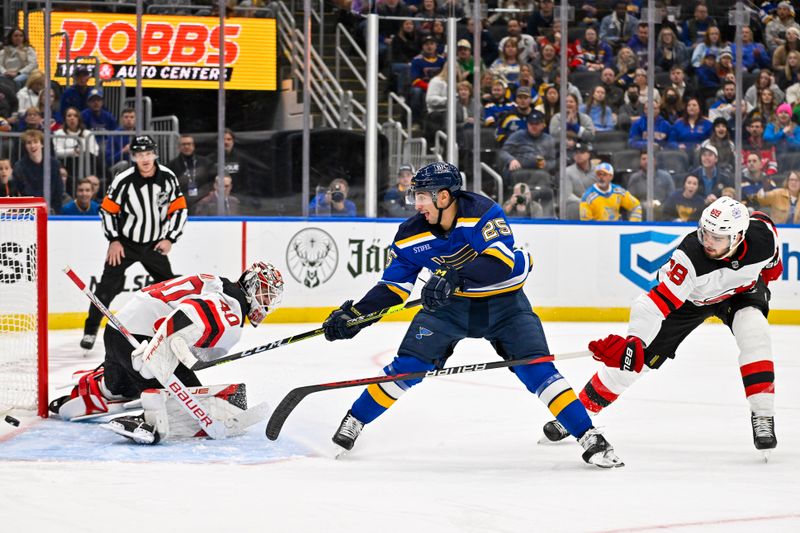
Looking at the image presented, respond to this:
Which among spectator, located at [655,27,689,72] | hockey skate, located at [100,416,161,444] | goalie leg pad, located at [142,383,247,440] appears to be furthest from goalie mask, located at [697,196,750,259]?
spectator, located at [655,27,689,72]

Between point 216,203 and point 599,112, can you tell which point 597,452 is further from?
point 599,112

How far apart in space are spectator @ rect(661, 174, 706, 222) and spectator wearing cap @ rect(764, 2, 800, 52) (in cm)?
127

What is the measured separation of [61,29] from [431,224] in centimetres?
502

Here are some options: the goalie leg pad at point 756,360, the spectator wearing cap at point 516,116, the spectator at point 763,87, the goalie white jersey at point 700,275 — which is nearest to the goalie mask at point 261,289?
the goalie white jersey at point 700,275

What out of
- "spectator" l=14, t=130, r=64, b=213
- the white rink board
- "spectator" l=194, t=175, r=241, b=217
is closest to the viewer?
"spectator" l=14, t=130, r=64, b=213

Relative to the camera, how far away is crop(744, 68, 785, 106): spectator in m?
9.07

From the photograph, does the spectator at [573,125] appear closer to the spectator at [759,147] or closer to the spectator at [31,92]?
the spectator at [759,147]

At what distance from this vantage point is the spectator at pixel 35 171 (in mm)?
7836

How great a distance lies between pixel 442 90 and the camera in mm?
8867

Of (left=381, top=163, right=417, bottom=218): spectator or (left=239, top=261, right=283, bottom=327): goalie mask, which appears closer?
(left=239, top=261, right=283, bottom=327): goalie mask

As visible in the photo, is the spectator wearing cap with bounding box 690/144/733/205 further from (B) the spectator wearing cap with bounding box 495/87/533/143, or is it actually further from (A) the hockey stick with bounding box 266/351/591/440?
(A) the hockey stick with bounding box 266/351/591/440

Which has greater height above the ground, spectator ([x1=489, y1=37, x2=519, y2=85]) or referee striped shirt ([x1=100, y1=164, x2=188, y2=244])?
spectator ([x1=489, y1=37, x2=519, y2=85])

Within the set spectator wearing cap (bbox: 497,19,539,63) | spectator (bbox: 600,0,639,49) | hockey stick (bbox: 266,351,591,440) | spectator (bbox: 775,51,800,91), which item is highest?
spectator (bbox: 600,0,639,49)

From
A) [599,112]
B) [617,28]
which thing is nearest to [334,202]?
[599,112]
